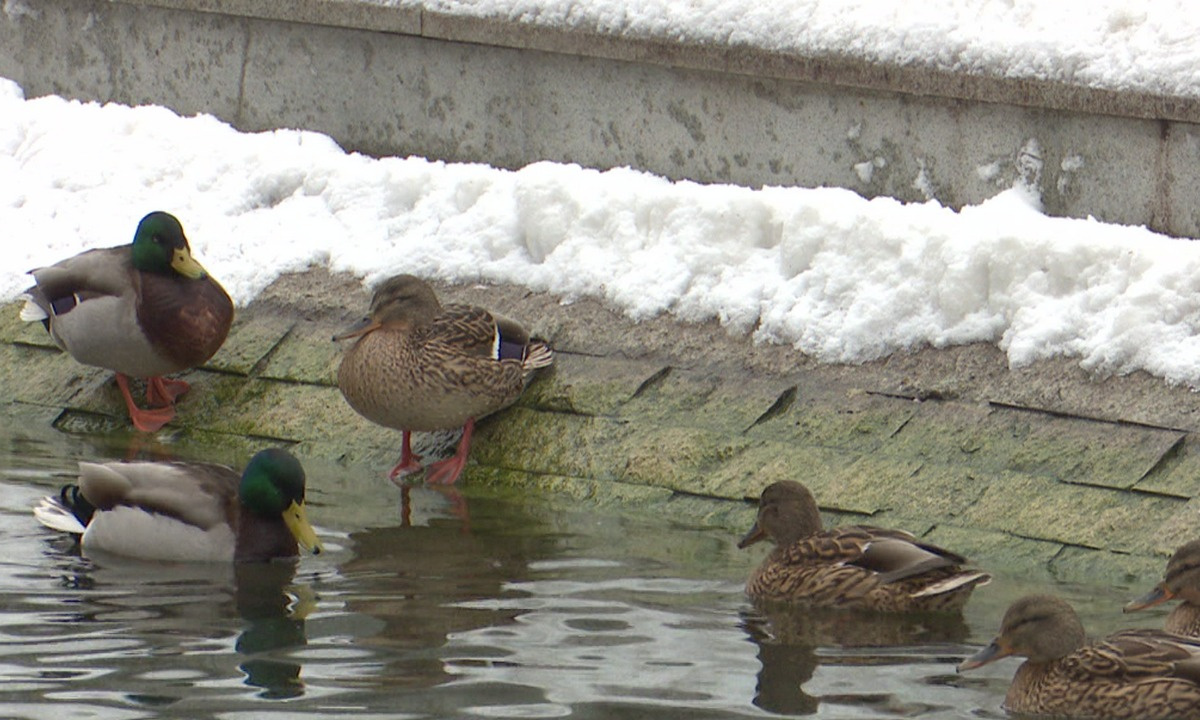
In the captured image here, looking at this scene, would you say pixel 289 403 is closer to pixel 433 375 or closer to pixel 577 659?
pixel 433 375

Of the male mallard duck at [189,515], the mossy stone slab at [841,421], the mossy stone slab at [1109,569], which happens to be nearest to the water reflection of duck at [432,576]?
the male mallard duck at [189,515]

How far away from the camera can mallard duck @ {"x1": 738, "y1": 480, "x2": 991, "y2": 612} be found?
24.1ft

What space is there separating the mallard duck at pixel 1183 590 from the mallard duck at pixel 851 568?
0.59m

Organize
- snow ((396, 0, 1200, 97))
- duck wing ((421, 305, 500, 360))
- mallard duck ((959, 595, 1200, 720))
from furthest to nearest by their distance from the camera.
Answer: duck wing ((421, 305, 500, 360)) → snow ((396, 0, 1200, 97)) → mallard duck ((959, 595, 1200, 720))

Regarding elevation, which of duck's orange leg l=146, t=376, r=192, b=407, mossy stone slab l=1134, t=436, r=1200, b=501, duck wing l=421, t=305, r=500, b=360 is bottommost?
mossy stone slab l=1134, t=436, r=1200, b=501

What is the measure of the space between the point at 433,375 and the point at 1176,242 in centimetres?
310

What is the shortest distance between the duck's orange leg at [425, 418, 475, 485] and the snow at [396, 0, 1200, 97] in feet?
Result: 7.09

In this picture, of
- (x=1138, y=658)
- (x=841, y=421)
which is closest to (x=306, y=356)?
(x=841, y=421)

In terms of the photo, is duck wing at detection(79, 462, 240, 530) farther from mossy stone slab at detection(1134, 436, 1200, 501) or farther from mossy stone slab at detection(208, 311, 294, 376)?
mossy stone slab at detection(1134, 436, 1200, 501)

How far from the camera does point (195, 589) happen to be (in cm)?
775

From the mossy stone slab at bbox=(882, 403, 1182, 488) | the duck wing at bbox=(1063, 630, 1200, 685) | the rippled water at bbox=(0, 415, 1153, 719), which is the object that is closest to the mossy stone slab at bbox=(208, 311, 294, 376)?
the rippled water at bbox=(0, 415, 1153, 719)

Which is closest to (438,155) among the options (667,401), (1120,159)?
(667,401)

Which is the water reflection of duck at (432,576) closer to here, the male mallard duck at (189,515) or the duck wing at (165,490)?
the male mallard duck at (189,515)

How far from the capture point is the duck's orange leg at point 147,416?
1021 cm
